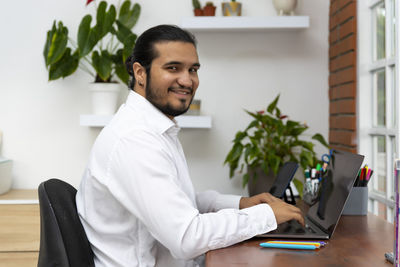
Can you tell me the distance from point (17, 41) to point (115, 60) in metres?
0.69

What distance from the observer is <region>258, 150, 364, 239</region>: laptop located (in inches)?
52.1

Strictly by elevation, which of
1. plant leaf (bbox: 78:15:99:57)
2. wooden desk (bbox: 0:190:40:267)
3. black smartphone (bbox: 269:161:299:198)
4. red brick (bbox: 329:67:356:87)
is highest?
plant leaf (bbox: 78:15:99:57)

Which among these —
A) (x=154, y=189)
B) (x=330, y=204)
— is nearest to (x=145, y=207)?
(x=154, y=189)

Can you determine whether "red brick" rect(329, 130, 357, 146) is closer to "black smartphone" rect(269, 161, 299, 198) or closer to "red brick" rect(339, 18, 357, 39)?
"red brick" rect(339, 18, 357, 39)

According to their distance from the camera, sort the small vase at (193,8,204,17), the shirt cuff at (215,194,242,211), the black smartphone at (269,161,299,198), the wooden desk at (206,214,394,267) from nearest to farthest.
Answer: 1. the wooden desk at (206,214,394,267)
2. the shirt cuff at (215,194,242,211)
3. the black smartphone at (269,161,299,198)
4. the small vase at (193,8,204,17)

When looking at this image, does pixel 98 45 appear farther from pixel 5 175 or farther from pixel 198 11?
pixel 5 175

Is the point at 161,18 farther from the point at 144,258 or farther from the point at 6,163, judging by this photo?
the point at 144,258

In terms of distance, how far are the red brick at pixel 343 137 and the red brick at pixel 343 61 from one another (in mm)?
365

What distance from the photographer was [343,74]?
266cm

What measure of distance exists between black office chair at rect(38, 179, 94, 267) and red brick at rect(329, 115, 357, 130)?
63.4 inches

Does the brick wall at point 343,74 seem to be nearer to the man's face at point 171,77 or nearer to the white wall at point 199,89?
the white wall at point 199,89

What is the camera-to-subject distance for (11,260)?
7.53 ft

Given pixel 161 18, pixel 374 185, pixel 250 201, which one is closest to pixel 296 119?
pixel 374 185

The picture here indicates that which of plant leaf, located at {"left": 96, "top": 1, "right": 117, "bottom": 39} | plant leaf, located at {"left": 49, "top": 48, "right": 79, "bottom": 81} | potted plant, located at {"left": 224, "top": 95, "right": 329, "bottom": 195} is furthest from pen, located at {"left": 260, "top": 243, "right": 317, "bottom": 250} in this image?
plant leaf, located at {"left": 49, "top": 48, "right": 79, "bottom": 81}
